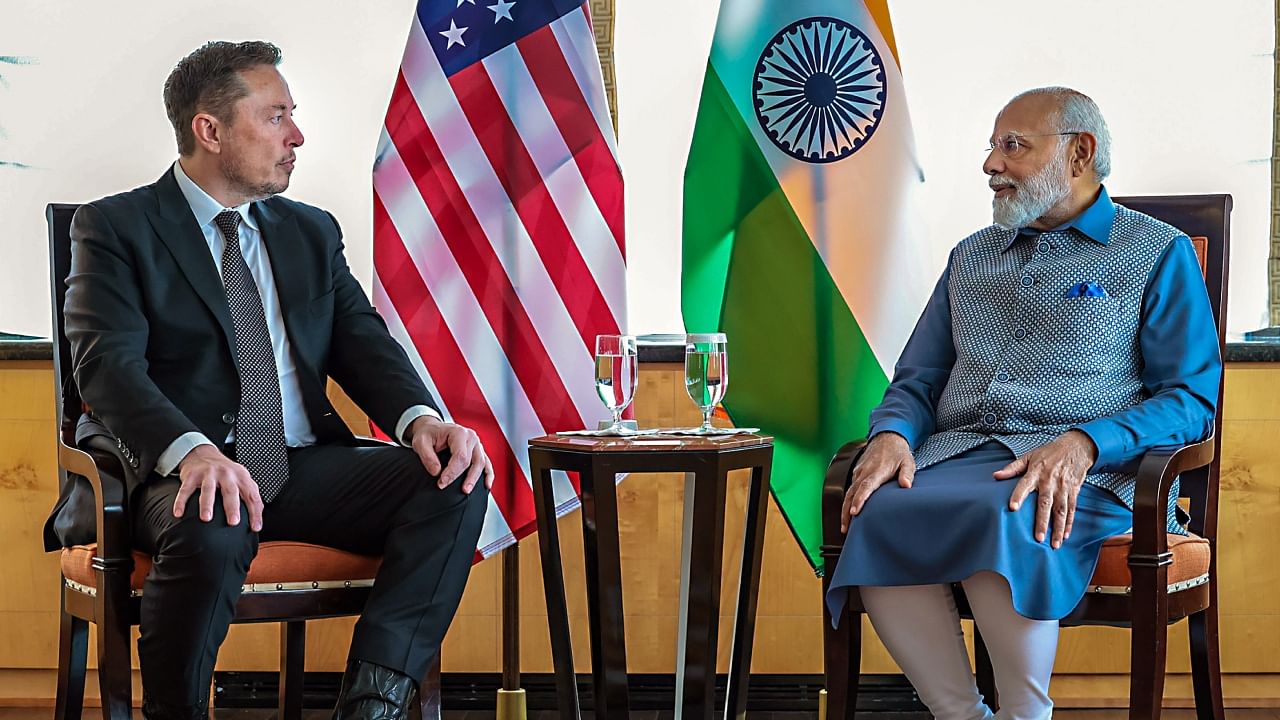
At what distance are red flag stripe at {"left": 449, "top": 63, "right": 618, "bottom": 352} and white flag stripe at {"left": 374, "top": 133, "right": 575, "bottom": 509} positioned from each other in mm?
175

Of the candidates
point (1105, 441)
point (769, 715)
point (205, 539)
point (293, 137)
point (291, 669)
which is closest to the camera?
point (205, 539)

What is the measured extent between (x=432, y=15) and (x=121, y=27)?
4.07ft

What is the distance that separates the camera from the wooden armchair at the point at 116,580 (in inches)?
75.5

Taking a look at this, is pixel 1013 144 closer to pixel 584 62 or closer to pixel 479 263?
pixel 584 62

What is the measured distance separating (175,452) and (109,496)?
0.12 metres

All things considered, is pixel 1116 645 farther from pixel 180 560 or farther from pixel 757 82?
pixel 180 560

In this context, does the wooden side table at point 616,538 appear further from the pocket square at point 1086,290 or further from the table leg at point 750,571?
the pocket square at point 1086,290

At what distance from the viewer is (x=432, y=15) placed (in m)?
2.59

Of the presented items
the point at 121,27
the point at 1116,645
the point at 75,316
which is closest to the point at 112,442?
the point at 75,316

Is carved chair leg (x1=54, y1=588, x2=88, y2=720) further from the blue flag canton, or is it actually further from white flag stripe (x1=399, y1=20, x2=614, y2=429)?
the blue flag canton

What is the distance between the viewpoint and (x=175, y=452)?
1947mm

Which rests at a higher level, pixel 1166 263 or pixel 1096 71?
pixel 1096 71

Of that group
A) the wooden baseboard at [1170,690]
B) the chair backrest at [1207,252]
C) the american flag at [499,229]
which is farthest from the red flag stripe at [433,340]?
the chair backrest at [1207,252]

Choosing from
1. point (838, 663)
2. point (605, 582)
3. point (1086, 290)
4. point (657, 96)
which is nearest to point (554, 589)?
point (605, 582)
